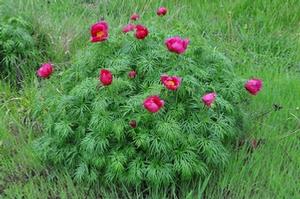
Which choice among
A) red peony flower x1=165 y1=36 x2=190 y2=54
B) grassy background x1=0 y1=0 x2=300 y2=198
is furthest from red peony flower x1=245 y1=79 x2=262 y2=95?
red peony flower x1=165 y1=36 x2=190 y2=54

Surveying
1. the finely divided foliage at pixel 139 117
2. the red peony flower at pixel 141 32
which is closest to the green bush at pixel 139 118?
the finely divided foliage at pixel 139 117

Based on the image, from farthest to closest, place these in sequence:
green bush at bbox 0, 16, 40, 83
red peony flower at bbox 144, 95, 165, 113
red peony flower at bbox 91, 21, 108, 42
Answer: green bush at bbox 0, 16, 40, 83 < red peony flower at bbox 91, 21, 108, 42 < red peony flower at bbox 144, 95, 165, 113

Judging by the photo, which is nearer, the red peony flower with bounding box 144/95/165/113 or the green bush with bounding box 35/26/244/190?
the red peony flower with bounding box 144/95/165/113

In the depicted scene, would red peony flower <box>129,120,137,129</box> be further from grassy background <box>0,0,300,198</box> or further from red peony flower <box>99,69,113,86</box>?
grassy background <box>0,0,300,198</box>

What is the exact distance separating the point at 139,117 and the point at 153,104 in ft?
0.60

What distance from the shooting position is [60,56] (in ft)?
14.1

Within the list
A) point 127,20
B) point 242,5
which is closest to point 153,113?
point 127,20

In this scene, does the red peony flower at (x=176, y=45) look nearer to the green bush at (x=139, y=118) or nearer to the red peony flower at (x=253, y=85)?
the green bush at (x=139, y=118)

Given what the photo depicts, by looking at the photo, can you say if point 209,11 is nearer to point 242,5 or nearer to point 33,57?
point 242,5

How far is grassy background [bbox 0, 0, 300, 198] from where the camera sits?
3.07 metres

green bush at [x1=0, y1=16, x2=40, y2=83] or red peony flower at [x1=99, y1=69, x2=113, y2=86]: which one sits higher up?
red peony flower at [x1=99, y1=69, x2=113, y2=86]

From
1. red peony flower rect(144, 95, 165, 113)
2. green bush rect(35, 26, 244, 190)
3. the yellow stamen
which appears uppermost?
the yellow stamen

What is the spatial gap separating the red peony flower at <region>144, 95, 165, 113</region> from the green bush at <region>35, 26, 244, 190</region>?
148 millimetres

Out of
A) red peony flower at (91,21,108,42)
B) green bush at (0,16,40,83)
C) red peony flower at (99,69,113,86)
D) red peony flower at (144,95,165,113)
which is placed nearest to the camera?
red peony flower at (144,95,165,113)
